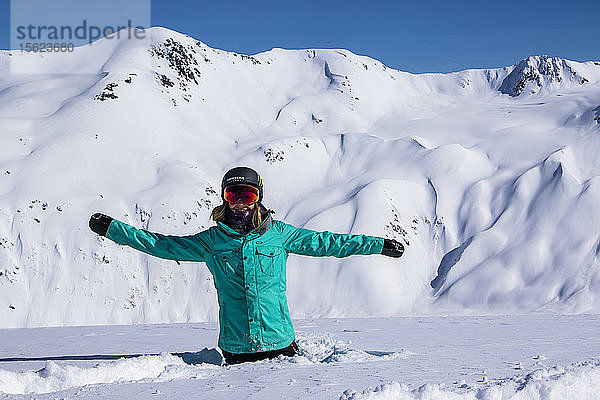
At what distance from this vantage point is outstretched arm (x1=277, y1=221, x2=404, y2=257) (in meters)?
4.31

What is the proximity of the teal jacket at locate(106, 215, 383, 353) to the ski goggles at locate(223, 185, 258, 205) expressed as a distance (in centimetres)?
21

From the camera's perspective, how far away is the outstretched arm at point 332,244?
4309 mm

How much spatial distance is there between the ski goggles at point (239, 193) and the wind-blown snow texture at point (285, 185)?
81.8 feet

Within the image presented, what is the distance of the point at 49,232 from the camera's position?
103 ft

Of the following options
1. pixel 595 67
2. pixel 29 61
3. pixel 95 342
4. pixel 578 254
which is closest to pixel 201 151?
pixel 29 61

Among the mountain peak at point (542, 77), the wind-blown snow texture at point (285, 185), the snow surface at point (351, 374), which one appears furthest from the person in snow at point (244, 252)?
the mountain peak at point (542, 77)

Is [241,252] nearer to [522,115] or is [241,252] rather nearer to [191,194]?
[191,194]

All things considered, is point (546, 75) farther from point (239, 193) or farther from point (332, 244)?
point (239, 193)

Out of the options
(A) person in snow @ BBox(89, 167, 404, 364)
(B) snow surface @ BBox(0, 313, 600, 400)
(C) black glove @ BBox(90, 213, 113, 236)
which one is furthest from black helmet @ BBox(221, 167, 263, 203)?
(B) snow surface @ BBox(0, 313, 600, 400)

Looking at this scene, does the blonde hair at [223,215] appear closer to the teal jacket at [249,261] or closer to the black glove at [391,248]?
the teal jacket at [249,261]

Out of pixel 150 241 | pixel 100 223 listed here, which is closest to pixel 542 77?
pixel 150 241

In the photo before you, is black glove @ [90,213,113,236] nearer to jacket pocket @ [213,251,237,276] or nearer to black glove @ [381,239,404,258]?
jacket pocket @ [213,251,237,276]

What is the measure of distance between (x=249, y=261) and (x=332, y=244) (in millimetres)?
640

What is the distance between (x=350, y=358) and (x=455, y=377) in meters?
1.04
